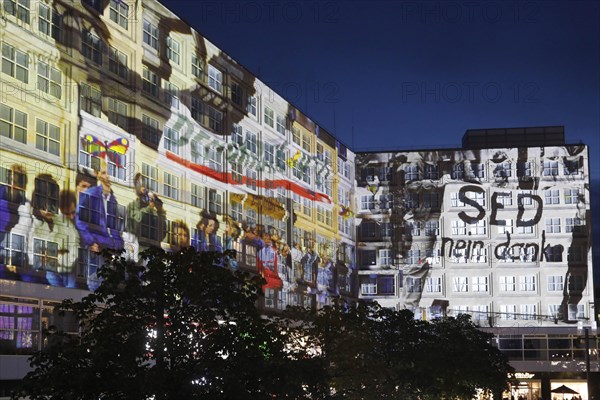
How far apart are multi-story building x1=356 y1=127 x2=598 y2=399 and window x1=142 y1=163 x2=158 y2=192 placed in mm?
57051

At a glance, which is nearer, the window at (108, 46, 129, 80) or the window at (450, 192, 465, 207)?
the window at (108, 46, 129, 80)

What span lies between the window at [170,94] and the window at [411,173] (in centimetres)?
5569

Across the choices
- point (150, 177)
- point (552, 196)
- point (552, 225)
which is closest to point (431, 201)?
point (552, 196)

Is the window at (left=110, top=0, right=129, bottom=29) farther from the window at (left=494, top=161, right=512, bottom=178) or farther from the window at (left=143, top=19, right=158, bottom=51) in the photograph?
the window at (left=494, top=161, right=512, bottom=178)

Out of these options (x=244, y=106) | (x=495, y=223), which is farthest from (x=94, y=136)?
(x=495, y=223)

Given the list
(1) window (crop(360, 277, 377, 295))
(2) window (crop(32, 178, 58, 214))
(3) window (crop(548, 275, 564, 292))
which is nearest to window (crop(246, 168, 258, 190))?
(2) window (crop(32, 178, 58, 214))

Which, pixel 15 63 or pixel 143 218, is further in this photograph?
pixel 143 218

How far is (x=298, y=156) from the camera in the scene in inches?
4215

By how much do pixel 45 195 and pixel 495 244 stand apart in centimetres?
7763

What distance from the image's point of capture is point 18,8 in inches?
2375

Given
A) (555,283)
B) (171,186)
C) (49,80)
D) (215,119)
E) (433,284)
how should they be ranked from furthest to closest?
(433,284), (555,283), (215,119), (171,186), (49,80)

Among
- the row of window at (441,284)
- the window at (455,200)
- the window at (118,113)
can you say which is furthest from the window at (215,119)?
the window at (455,200)

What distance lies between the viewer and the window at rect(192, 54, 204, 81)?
277ft

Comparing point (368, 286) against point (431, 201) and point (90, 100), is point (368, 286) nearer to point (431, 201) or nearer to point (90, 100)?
point (431, 201)
